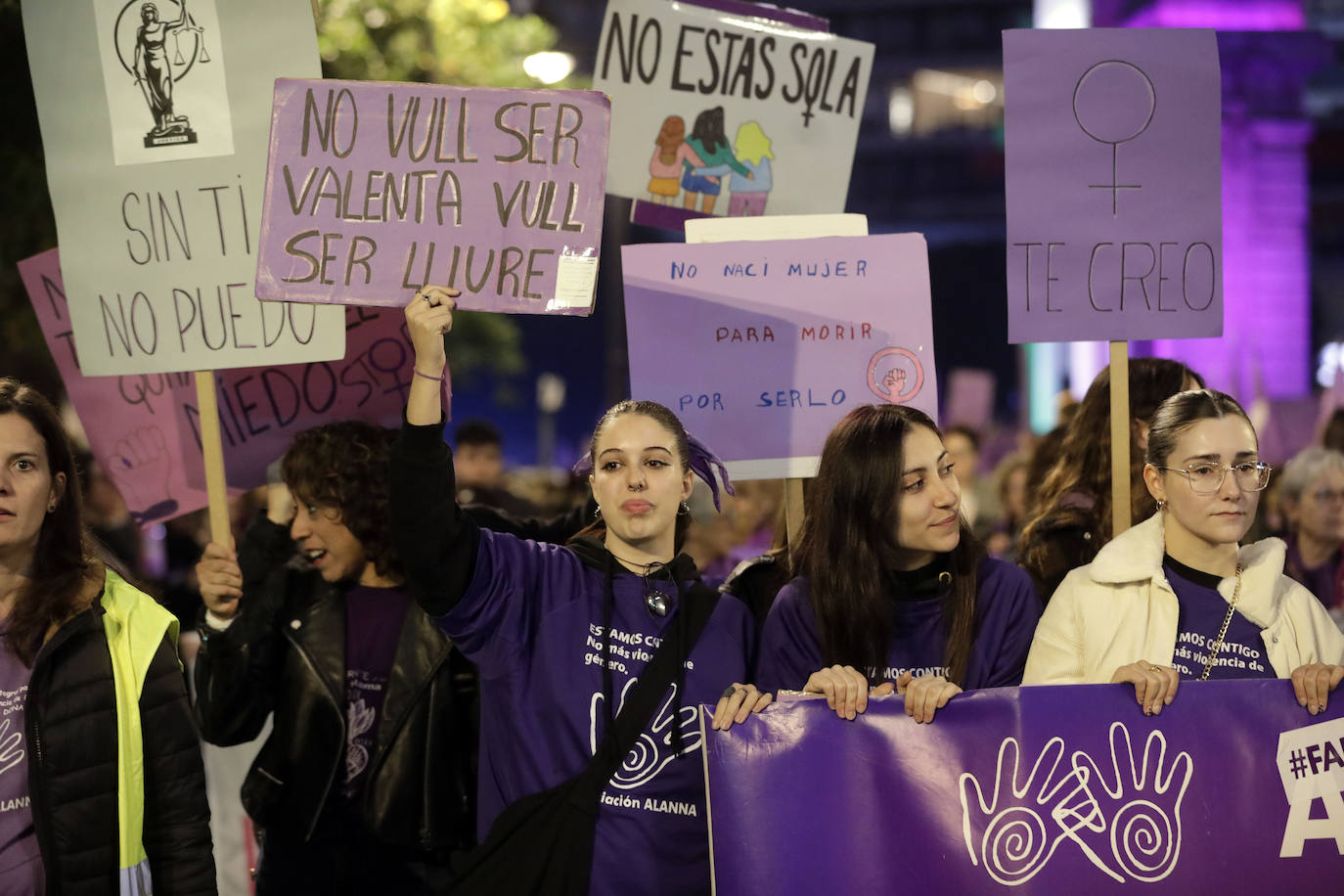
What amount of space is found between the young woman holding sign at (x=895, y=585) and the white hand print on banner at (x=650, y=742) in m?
0.24

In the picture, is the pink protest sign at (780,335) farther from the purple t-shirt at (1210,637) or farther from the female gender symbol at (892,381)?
the purple t-shirt at (1210,637)

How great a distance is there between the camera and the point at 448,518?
3.21 m

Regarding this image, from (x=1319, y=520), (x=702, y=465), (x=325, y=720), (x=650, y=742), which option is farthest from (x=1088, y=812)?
(x=1319, y=520)

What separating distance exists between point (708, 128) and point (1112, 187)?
1.73 metres

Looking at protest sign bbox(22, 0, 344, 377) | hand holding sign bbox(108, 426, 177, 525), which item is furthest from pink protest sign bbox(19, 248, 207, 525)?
protest sign bbox(22, 0, 344, 377)

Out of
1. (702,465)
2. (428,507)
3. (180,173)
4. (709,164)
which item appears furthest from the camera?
(709,164)

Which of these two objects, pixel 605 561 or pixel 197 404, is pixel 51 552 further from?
pixel 197 404

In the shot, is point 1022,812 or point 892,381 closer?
point 1022,812

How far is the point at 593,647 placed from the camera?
3.38 metres

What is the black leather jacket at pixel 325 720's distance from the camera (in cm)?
402

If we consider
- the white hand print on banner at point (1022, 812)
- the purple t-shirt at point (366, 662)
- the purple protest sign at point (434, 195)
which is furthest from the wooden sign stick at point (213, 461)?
the white hand print on banner at point (1022, 812)

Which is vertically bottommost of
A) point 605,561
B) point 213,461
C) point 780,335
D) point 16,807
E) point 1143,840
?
point 1143,840

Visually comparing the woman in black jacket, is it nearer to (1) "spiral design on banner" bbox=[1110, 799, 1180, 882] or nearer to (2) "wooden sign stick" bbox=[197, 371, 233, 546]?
(2) "wooden sign stick" bbox=[197, 371, 233, 546]

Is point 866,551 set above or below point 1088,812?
above
